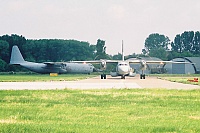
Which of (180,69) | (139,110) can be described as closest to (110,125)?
(139,110)

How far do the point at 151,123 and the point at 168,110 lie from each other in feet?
11.1

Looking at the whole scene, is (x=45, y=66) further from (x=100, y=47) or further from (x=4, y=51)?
(x=100, y=47)

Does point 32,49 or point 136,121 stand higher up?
point 32,49

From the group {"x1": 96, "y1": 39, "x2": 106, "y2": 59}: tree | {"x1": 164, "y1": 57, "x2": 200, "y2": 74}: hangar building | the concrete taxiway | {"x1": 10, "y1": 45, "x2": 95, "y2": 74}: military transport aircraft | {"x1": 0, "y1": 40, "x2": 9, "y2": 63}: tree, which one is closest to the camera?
the concrete taxiway

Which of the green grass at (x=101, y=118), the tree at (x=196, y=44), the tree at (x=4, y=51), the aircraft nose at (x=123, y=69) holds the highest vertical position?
the tree at (x=196, y=44)

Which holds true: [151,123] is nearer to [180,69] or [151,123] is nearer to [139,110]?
[139,110]

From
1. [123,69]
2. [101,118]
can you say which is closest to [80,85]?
[101,118]

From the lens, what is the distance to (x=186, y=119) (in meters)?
13.0

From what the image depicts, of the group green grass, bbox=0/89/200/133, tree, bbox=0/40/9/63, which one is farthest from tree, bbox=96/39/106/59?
→ green grass, bbox=0/89/200/133

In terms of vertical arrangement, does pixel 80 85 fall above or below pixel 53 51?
below

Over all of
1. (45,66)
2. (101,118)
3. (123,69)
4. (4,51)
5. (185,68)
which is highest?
(4,51)

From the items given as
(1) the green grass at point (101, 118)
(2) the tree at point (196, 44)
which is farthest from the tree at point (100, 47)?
(1) the green grass at point (101, 118)

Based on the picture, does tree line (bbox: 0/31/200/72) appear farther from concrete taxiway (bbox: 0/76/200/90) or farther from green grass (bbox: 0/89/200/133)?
green grass (bbox: 0/89/200/133)

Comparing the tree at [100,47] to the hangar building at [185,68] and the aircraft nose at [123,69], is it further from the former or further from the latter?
the aircraft nose at [123,69]
